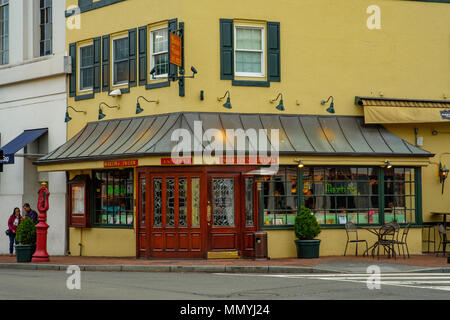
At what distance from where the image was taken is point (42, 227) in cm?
2084

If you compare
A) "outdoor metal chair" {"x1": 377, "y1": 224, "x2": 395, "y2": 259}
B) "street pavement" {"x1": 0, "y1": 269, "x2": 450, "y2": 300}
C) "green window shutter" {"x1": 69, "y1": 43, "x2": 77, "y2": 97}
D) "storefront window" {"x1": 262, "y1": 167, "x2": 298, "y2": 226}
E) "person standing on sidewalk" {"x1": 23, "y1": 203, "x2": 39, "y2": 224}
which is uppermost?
"green window shutter" {"x1": 69, "y1": 43, "x2": 77, "y2": 97}

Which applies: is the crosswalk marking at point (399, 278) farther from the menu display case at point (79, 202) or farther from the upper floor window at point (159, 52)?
the menu display case at point (79, 202)

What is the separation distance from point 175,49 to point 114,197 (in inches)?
205

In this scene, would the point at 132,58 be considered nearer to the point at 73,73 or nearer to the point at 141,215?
the point at 73,73

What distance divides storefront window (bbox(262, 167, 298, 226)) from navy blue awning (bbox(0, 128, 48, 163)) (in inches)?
343

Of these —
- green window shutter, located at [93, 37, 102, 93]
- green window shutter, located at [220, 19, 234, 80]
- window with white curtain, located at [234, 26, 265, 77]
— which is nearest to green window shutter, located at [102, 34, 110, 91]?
green window shutter, located at [93, 37, 102, 93]

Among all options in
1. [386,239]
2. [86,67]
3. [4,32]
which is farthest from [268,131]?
[4,32]

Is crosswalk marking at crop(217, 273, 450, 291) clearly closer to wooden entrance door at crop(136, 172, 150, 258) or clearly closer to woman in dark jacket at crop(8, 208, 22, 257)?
wooden entrance door at crop(136, 172, 150, 258)

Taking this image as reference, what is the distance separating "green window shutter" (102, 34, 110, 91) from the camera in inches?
930

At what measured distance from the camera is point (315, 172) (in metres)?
21.6

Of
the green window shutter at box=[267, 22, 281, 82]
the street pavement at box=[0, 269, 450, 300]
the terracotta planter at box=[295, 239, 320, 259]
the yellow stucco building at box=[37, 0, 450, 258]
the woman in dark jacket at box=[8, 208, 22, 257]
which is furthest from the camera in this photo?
the woman in dark jacket at box=[8, 208, 22, 257]
